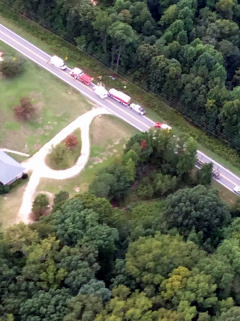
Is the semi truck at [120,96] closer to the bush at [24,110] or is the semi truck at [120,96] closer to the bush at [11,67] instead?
the bush at [24,110]

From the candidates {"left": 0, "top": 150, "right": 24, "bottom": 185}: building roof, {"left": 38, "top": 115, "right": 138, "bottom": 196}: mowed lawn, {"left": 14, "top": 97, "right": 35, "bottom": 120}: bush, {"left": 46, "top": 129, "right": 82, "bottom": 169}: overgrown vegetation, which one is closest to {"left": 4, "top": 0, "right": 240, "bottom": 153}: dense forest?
{"left": 38, "top": 115, "right": 138, "bottom": 196}: mowed lawn

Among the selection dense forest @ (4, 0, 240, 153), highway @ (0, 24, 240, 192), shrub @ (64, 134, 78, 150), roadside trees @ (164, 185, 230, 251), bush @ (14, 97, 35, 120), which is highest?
dense forest @ (4, 0, 240, 153)

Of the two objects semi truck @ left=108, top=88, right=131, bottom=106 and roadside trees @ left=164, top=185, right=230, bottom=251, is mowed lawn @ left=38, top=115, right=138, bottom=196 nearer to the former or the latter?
semi truck @ left=108, top=88, right=131, bottom=106

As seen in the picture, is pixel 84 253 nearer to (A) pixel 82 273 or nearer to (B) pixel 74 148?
(A) pixel 82 273

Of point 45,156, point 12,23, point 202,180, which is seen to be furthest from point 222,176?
point 12,23

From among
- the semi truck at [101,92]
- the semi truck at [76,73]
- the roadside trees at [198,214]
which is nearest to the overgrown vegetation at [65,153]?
the semi truck at [101,92]

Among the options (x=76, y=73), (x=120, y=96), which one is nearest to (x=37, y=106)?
(x=76, y=73)
